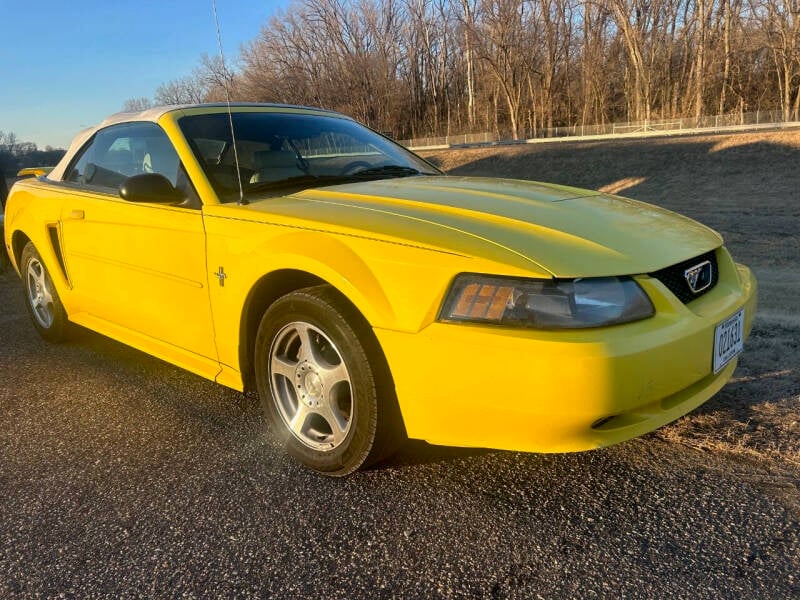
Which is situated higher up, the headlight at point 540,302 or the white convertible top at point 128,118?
the white convertible top at point 128,118

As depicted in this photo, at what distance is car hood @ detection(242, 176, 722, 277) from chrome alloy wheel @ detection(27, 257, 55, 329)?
2.38 meters

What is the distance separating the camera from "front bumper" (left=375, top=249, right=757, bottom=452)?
1881 mm

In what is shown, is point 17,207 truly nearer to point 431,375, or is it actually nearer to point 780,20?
point 431,375

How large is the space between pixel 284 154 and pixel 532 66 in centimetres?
5799

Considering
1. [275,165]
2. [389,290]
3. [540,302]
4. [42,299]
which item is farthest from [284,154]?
[42,299]

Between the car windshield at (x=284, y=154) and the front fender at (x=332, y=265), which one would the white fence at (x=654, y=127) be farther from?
the front fender at (x=332, y=265)

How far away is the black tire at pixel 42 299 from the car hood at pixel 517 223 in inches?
90.3

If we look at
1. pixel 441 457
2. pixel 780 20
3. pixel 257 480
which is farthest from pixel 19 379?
pixel 780 20

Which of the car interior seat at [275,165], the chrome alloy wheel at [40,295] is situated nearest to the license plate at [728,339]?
the car interior seat at [275,165]

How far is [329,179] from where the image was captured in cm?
318

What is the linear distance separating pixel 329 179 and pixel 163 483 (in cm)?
163

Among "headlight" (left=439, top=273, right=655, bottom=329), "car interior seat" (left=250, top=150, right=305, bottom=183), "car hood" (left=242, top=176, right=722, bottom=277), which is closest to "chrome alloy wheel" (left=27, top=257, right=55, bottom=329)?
"car interior seat" (left=250, top=150, right=305, bottom=183)

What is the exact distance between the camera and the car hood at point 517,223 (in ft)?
6.74

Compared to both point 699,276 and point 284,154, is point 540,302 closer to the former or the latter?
point 699,276
